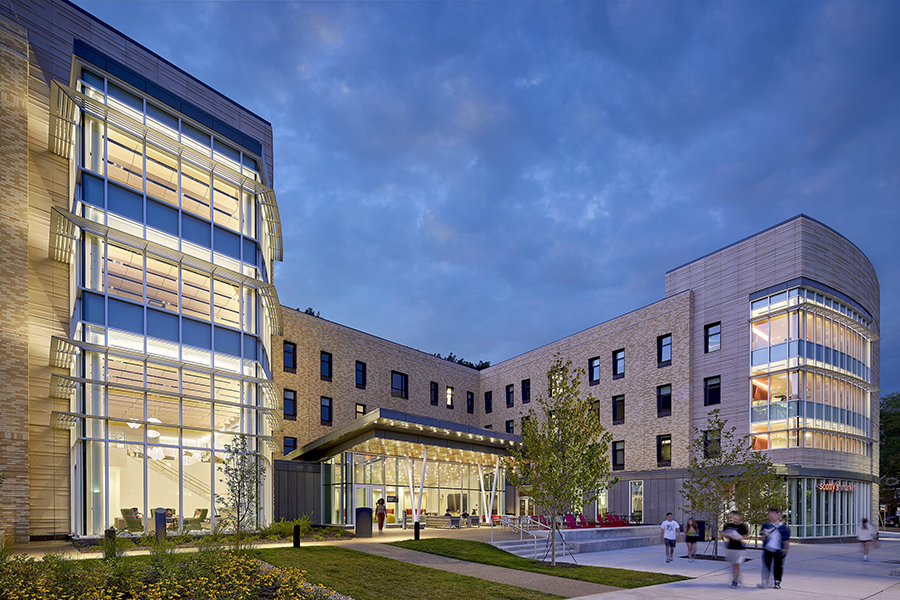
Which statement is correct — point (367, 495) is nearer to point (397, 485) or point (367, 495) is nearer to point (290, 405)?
point (397, 485)

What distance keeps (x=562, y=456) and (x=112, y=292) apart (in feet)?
48.5

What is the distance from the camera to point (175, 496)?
65.9 ft

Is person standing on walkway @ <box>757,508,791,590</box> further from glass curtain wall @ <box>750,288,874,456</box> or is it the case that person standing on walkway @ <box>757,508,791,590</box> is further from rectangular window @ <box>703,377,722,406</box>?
rectangular window @ <box>703,377,722,406</box>

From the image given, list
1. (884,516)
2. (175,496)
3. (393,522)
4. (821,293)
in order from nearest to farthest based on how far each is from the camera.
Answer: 1. (175,496)
2. (393,522)
3. (821,293)
4. (884,516)

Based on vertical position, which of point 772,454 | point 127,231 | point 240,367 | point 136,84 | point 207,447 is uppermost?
point 136,84

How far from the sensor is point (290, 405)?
34.2 m

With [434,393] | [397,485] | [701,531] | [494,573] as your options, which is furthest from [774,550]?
[434,393]

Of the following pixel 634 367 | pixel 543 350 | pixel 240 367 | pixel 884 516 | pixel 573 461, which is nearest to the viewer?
pixel 573 461

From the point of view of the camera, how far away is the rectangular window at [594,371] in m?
43.0

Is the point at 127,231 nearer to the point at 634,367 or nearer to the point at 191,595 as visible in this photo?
the point at 191,595

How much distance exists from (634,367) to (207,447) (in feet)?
90.0

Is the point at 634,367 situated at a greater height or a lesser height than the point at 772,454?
greater

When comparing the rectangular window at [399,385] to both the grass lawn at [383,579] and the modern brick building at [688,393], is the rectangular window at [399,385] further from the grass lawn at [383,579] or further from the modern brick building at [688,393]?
the grass lawn at [383,579]

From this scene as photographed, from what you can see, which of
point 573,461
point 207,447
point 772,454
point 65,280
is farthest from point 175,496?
point 772,454
